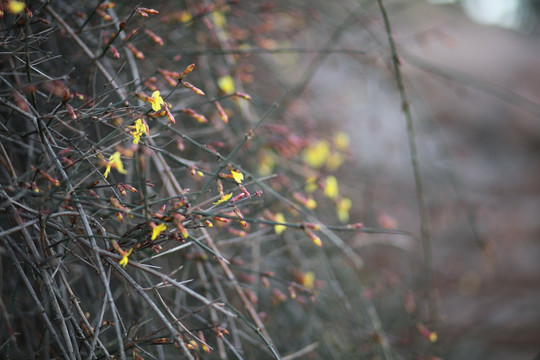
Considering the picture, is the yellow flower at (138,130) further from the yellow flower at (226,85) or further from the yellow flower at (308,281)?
the yellow flower at (308,281)

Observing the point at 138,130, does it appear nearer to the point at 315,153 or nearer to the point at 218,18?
the point at 218,18

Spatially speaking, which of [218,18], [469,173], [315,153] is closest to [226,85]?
[218,18]

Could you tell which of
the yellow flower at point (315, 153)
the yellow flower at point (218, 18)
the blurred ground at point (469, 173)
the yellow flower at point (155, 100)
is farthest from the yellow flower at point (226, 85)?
the blurred ground at point (469, 173)

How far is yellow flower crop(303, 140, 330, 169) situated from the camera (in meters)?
2.45

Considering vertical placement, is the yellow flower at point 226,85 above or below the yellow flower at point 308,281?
above

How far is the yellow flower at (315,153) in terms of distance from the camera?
8.02 feet

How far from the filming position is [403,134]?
4.66 m

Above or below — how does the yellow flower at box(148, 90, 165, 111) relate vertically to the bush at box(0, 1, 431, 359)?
above

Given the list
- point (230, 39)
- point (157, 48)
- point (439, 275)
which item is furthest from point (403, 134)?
point (157, 48)

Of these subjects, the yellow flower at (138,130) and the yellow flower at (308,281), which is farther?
the yellow flower at (308,281)

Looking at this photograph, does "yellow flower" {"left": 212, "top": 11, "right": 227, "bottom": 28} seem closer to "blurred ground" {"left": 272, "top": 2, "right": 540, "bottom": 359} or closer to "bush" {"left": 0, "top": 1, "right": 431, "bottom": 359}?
"bush" {"left": 0, "top": 1, "right": 431, "bottom": 359}

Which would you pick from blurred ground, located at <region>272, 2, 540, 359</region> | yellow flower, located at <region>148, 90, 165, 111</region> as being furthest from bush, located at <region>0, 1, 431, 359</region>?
blurred ground, located at <region>272, 2, 540, 359</region>

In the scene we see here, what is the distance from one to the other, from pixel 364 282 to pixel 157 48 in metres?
1.69

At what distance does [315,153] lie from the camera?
96.8 inches
